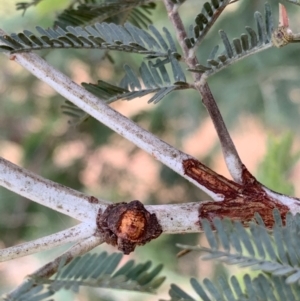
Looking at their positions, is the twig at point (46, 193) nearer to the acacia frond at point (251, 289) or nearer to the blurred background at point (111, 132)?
the acacia frond at point (251, 289)

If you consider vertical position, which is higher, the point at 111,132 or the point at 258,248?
the point at 111,132

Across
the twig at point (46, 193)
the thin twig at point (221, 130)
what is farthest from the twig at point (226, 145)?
the twig at point (46, 193)

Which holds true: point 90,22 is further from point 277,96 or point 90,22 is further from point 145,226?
point 277,96

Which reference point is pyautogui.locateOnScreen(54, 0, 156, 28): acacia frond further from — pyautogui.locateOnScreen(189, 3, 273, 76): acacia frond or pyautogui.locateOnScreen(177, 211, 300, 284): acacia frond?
pyautogui.locateOnScreen(177, 211, 300, 284): acacia frond

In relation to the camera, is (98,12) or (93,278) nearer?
(93,278)

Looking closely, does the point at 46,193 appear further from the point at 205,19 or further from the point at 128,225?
the point at 205,19

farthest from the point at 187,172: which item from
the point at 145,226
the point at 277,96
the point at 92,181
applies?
the point at 92,181

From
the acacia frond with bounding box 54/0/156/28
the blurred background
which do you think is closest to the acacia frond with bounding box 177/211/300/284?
the acacia frond with bounding box 54/0/156/28

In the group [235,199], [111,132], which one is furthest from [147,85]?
[111,132]
